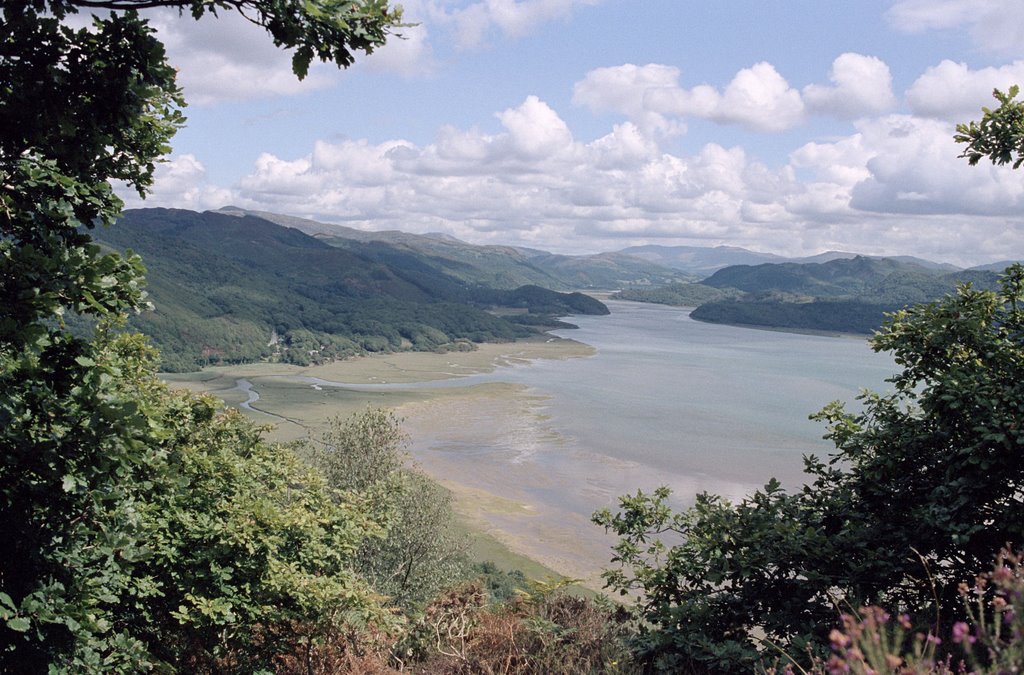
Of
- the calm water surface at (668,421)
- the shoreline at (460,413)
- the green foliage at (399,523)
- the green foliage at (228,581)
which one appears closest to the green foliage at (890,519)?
the shoreline at (460,413)

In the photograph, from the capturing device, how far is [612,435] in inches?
2429

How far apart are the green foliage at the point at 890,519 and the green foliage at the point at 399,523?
13001 mm

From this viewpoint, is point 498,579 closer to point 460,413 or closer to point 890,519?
point 890,519

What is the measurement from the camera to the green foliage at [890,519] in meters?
7.57

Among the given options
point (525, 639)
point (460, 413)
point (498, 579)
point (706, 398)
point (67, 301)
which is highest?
point (67, 301)

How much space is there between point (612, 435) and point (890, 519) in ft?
175

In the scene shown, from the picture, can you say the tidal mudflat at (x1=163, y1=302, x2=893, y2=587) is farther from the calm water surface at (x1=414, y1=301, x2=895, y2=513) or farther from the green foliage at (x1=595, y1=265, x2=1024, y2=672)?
the green foliage at (x1=595, y1=265, x2=1024, y2=672)

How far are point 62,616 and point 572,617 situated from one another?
5218 millimetres

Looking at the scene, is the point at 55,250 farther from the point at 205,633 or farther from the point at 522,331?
the point at 522,331

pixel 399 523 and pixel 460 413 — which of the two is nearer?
pixel 399 523

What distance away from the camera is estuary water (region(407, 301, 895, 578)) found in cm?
4469

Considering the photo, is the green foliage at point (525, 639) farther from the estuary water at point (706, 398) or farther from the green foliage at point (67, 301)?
the estuary water at point (706, 398)

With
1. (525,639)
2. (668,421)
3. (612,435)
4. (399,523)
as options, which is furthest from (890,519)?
(668,421)

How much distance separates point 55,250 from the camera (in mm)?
5598
